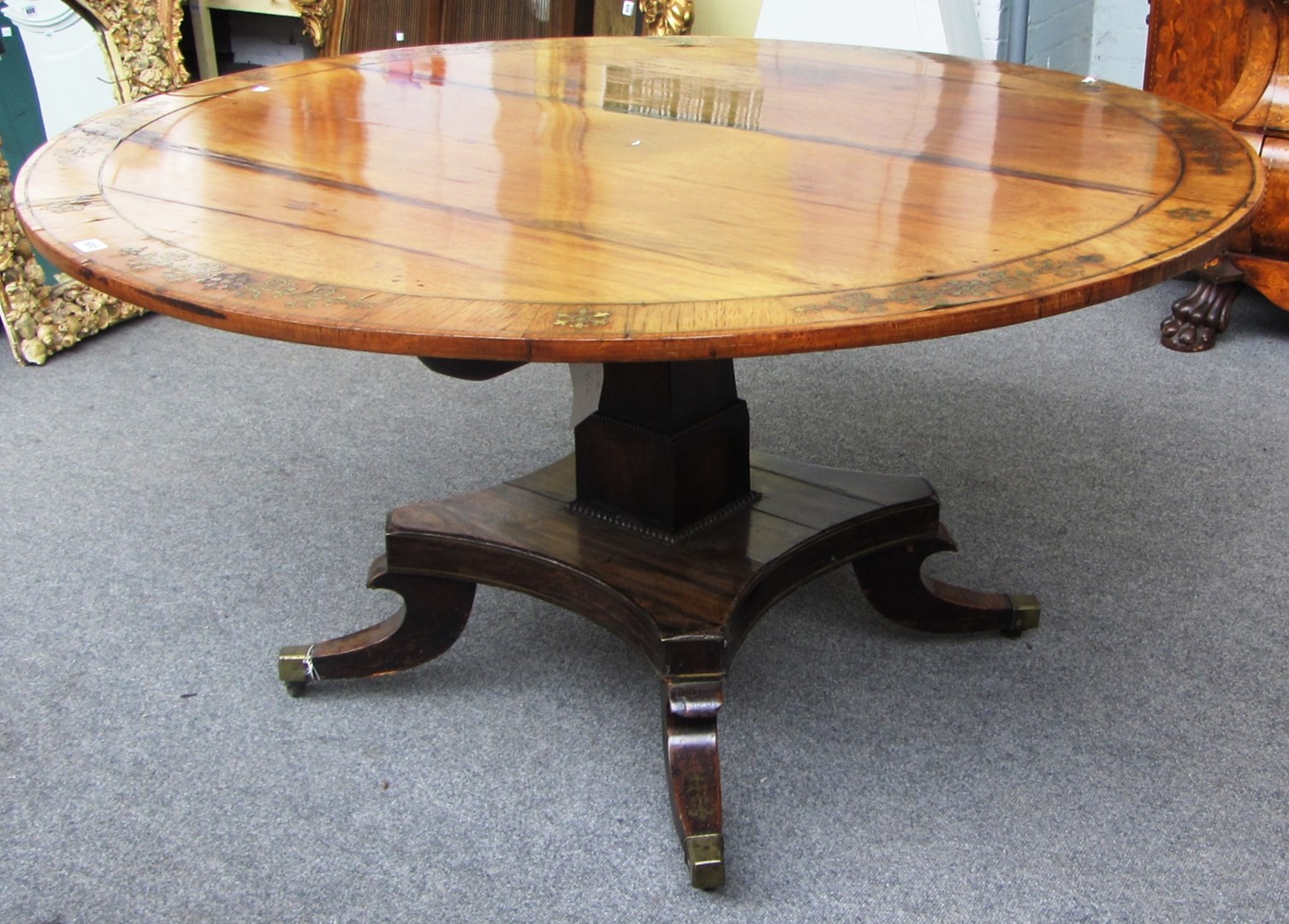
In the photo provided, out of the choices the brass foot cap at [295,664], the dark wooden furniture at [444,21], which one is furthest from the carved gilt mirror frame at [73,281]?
the brass foot cap at [295,664]

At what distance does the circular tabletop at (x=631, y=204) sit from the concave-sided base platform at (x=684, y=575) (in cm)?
42

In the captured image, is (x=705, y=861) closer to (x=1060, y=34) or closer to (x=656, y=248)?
(x=656, y=248)

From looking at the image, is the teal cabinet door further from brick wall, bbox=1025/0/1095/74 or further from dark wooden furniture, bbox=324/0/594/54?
brick wall, bbox=1025/0/1095/74

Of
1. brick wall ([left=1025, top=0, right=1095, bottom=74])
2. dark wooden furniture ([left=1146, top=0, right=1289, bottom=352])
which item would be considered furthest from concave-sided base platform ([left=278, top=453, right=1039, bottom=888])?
brick wall ([left=1025, top=0, right=1095, bottom=74])

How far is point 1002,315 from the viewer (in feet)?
3.34

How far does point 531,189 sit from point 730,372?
0.35 meters

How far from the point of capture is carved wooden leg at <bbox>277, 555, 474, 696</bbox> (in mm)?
1603

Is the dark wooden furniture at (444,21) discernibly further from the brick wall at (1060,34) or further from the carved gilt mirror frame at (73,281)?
the brick wall at (1060,34)

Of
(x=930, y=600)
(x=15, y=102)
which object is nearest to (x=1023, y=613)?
(x=930, y=600)

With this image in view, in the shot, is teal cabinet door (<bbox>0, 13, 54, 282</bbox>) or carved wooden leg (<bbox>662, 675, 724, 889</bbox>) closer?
carved wooden leg (<bbox>662, 675, 724, 889</bbox>)

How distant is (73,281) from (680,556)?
185cm

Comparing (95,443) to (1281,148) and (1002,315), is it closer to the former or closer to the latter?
(1002,315)

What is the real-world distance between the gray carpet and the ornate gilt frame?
23 centimetres

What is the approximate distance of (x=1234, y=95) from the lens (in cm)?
247
